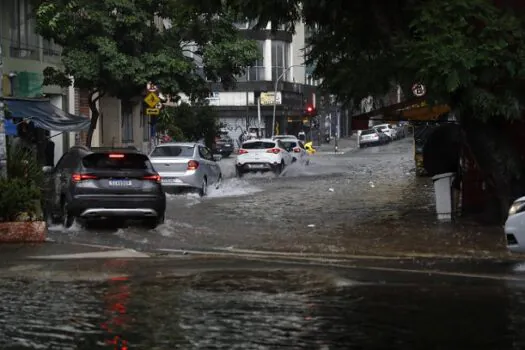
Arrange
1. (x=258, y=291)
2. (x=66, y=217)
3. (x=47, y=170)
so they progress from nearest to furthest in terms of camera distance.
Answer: (x=258, y=291)
(x=66, y=217)
(x=47, y=170)

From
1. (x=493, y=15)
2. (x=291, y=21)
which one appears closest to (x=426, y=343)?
(x=493, y=15)

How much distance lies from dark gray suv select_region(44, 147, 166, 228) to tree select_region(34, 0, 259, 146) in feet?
29.3

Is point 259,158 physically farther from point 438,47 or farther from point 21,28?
point 438,47

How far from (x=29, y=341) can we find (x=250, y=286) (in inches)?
136

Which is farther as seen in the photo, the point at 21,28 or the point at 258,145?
the point at 258,145

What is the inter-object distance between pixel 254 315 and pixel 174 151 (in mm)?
15984

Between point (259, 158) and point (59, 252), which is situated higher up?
point (259, 158)

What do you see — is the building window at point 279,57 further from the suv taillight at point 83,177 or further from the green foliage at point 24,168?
the suv taillight at point 83,177

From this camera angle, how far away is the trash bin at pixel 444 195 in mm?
16828

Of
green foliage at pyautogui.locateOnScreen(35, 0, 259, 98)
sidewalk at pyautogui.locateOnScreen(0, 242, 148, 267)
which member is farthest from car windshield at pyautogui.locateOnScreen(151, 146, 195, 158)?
sidewalk at pyautogui.locateOnScreen(0, 242, 148, 267)

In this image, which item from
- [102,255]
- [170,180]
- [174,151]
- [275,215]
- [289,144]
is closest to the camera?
[102,255]

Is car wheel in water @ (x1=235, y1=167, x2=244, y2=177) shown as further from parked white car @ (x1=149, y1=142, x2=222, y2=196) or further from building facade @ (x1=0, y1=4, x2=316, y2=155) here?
parked white car @ (x1=149, y1=142, x2=222, y2=196)

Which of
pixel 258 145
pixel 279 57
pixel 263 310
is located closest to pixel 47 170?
pixel 263 310

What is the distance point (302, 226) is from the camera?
670 inches
